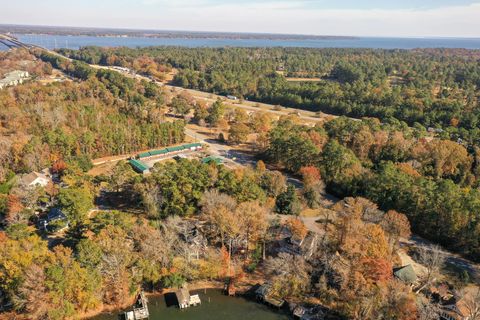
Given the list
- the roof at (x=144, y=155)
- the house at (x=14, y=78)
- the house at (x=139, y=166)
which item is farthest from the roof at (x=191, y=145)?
the house at (x=14, y=78)

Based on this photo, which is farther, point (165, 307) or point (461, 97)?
point (461, 97)

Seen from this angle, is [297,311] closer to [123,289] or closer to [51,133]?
[123,289]

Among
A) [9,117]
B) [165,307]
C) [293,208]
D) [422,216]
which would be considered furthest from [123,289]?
[9,117]

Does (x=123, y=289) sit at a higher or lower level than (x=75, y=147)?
lower

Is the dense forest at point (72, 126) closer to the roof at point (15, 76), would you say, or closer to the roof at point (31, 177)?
the roof at point (31, 177)

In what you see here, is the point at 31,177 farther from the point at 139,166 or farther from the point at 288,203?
the point at 288,203

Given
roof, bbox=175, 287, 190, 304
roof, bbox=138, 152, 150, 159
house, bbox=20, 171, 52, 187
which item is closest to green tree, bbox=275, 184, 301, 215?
roof, bbox=175, 287, 190, 304
